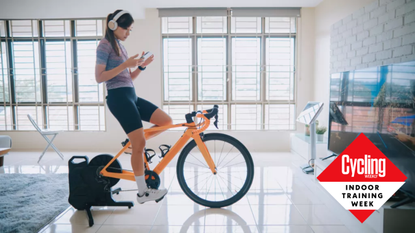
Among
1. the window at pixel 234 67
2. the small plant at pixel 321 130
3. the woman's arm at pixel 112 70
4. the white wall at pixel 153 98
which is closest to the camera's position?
→ the woman's arm at pixel 112 70

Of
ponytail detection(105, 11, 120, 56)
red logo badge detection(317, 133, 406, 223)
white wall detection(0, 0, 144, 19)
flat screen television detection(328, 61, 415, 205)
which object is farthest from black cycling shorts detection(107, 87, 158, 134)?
white wall detection(0, 0, 144, 19)

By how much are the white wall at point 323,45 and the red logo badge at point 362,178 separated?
181cm

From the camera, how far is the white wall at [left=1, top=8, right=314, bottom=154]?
4559 mm

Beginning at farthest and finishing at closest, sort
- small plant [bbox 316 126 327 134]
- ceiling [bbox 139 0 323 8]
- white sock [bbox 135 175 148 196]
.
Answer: ceiling [bbox 139 0 323 8], small plant [bbox 316 126 327 134], white sock [bbox 135 175 148 196]

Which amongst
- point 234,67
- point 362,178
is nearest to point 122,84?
point 362,178

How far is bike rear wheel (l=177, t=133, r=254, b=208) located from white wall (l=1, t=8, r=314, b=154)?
2.75 ft

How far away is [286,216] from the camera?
2088 mm

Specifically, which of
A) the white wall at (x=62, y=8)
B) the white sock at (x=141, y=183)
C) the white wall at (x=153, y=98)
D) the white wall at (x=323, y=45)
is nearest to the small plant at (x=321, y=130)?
the white wall at (x=323, y=45)

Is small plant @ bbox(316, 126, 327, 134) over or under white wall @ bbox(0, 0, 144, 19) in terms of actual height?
under

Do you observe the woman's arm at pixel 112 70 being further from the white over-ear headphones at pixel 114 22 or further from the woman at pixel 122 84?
the white over-ear headphones at pixel 114 22

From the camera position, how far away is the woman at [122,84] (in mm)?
1846

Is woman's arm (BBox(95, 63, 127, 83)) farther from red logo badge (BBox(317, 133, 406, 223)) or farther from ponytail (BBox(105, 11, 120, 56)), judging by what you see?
red logo badge (BBox(317, 133, 406, 223))

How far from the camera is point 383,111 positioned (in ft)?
6.35

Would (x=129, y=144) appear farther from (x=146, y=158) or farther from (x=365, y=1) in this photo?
(x=365, y=1)
